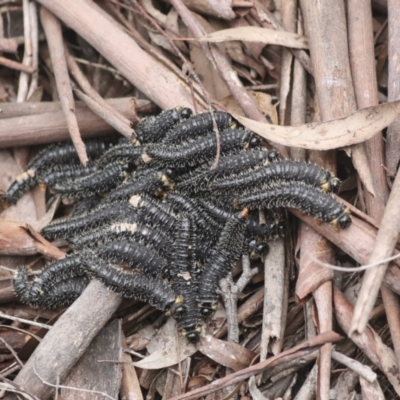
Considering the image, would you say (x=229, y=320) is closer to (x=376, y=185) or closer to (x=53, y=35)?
(x=376, y=185)

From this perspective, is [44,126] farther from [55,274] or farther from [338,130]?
[338,130]

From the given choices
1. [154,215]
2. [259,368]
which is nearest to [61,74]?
[154,215]

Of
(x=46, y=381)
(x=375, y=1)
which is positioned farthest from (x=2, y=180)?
(x=375, y=1)

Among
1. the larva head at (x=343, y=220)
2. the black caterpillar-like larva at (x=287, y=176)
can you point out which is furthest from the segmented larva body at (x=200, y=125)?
the larva head at (x=343, y=220)

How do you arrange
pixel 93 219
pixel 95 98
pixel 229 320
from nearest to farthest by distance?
pixel 229 320
pixel 93 219
pixel 95 98

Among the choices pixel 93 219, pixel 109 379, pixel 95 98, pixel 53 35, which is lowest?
pixel 109 379

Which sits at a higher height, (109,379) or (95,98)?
(95,98)

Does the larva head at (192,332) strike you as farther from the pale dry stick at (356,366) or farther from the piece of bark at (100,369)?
the pale dry stick at (356,366)
